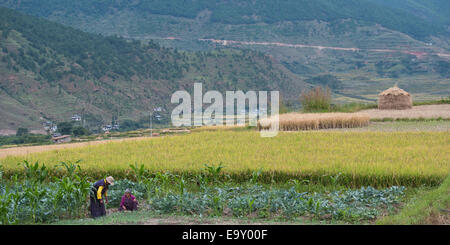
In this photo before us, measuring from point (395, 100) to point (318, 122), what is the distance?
25.3 ft

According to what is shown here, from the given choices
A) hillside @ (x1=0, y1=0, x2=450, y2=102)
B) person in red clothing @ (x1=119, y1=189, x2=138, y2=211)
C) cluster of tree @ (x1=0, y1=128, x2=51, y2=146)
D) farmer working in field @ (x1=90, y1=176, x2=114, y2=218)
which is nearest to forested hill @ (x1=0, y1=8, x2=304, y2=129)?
cluster of tree @ (x1=0, y1=128, x2=51, y2=146)

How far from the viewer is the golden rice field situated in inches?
383

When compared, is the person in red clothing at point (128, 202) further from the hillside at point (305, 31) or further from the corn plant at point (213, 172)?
the hillside at point (305, 31)

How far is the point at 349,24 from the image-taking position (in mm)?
108812

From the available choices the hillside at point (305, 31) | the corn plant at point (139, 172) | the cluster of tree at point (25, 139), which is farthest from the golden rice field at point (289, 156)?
the hillside at point (305, 31)

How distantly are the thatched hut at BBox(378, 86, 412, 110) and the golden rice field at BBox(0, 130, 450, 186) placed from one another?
11.1m

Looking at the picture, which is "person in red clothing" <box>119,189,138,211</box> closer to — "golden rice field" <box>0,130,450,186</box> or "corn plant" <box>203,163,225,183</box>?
"corn plant" <box>203,163,225,183</box>

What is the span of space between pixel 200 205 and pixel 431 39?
368 feet

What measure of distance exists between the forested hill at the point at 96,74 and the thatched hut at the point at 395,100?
30876 millimetres

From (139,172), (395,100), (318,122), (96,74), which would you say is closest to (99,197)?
(139,172)

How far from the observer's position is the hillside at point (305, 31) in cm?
8388

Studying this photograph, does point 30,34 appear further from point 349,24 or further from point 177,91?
point 349,24
